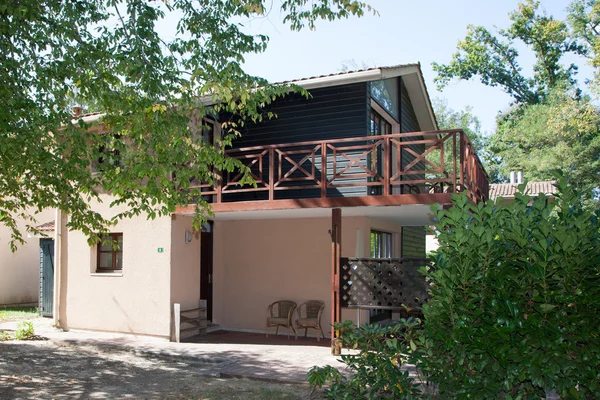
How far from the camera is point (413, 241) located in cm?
1688

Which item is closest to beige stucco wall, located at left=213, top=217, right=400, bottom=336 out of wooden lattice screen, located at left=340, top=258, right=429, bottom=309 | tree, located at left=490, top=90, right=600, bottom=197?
wooden lattice screen, located at left=340, top=258, right=429, bottom=309

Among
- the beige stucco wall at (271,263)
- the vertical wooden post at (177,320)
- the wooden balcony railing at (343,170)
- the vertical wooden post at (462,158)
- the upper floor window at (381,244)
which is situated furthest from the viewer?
the upper floor window at (381,244)

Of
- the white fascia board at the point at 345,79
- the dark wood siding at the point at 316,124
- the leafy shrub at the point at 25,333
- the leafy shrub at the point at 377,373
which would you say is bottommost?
the leafy shrub at the point at 25,333

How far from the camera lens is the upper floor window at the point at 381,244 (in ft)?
43.4

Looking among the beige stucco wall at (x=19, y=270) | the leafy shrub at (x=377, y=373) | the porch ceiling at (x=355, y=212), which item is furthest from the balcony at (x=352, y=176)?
the beige stucco wall at (x=19, y=270)

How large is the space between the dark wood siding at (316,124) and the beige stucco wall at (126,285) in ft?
6.77

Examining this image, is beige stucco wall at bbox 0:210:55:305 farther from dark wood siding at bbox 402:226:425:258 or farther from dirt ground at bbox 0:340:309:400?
dark wood siding at bbox 402:226:425:258

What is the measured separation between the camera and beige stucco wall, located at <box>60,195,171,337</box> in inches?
438

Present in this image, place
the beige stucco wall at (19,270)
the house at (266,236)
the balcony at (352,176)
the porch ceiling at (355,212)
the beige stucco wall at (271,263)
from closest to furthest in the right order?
1. the balcony at (352,176)
2. the porch ceiling at (355,212)
3. the house at (266,236)
4. the beige stucco wall at (271,263)
5. the beige stucco wall at (19,270)

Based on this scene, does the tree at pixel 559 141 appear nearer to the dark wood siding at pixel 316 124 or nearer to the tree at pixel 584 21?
the tree at pixel 584 21

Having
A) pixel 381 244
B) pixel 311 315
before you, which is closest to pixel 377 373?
pixel 311 315

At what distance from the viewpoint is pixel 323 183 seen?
31.7 ft

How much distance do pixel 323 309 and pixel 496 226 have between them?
7.90 meters

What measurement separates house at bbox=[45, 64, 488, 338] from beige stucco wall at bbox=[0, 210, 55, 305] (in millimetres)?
7206
